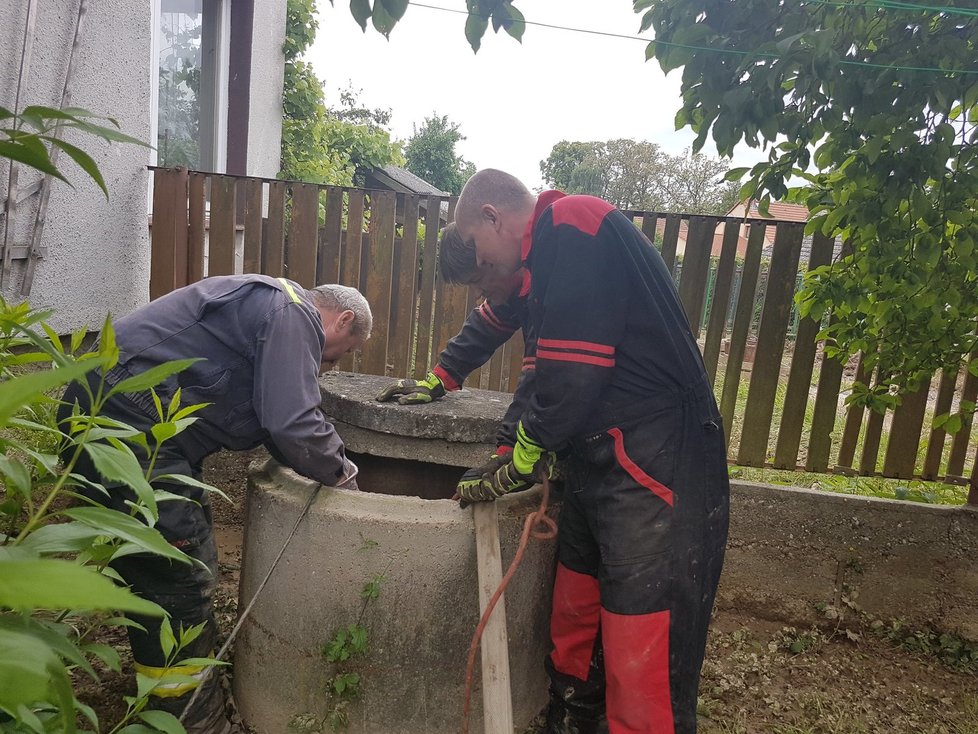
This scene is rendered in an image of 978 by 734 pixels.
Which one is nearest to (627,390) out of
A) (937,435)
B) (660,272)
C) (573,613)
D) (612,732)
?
(660,272)

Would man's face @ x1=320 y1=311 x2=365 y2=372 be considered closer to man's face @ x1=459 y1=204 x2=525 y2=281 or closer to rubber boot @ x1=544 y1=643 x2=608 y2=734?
man's face @ x1=459 y1=204 x2=525 y2=281

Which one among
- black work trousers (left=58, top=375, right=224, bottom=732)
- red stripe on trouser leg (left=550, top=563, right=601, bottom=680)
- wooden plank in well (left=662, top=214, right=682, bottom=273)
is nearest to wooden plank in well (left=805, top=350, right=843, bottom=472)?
wooden plank in well (left=662, top=214, right=682, bottom=273)

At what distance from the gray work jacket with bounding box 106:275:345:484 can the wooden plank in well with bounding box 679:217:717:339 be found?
205cm

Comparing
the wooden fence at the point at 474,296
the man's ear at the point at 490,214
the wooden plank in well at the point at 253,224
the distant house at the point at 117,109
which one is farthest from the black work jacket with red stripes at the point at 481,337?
the wooden plank in well at the point at 253,224

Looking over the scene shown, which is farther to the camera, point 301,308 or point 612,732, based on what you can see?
point 301,308

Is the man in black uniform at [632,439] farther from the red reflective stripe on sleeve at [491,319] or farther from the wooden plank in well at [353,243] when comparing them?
the wooden plank in well at [353,243]

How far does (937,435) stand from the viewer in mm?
3574

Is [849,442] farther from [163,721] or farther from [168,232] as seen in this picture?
[168,232]

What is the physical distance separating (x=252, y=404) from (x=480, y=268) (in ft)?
2.95

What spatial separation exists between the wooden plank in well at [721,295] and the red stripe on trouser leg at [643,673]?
1792 mm

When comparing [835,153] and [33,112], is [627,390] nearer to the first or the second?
[835,153]

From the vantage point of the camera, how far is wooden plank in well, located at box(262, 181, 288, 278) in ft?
13.6

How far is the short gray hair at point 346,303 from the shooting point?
2699mm

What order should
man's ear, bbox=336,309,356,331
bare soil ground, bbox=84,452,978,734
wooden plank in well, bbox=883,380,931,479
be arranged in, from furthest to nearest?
1. wooden plank in well, bbox=883,380,931,479
2. bare soil ground, bbox=84,452,978,734
3. man's ear, bbox=336,309,356,331
